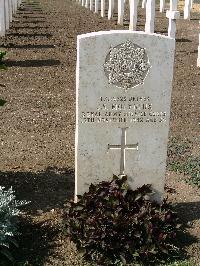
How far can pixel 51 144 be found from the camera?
6.76 meters

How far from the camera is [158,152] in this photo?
184 inches

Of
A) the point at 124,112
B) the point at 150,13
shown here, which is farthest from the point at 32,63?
the point at 124,112

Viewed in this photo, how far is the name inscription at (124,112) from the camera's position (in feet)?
14.6

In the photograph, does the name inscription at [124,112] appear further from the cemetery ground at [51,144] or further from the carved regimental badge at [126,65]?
the cemetery ground at [51,144]

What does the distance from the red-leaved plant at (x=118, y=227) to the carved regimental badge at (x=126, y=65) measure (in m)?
0.91

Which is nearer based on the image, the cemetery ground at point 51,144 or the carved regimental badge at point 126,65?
the carved regimental badge at point 126,65

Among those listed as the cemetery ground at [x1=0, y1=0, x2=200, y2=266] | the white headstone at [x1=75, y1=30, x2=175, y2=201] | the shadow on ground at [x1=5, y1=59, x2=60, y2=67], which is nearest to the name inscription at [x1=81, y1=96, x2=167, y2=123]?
the white headstone at [x1=75, y1=30, x2=175, y2=201]

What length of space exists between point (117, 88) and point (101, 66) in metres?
0.24

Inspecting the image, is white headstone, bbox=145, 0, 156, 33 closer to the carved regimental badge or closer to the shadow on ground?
the shadow on ground

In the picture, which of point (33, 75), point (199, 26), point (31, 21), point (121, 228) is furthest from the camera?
point (31, 21)

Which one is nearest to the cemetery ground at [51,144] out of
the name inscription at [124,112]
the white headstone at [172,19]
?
the white headstone at [172,19]

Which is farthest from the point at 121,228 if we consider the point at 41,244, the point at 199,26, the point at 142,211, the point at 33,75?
the point at 199,26

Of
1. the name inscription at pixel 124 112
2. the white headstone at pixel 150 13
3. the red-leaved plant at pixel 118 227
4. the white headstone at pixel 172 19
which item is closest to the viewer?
the red-leaved plant at pixel 118 227

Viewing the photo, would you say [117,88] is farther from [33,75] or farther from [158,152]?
[33,75]
